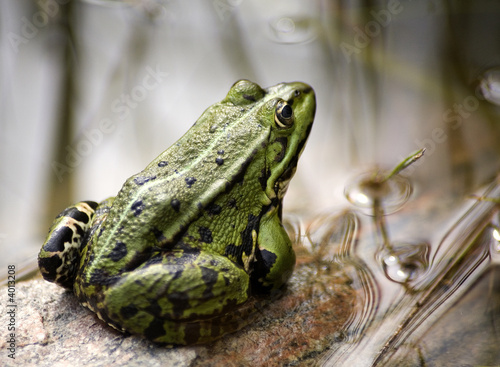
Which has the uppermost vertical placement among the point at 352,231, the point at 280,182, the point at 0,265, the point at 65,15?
the point at 65,15

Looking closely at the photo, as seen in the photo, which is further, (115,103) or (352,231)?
(115,103)

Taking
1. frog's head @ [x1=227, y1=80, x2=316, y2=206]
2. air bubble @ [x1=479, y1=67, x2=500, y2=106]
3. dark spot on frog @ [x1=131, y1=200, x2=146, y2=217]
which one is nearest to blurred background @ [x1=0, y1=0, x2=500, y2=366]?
air bubble @ [x1=479, y1=67, x2=500, y2=106]

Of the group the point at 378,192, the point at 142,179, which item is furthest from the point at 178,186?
the point at 378,192

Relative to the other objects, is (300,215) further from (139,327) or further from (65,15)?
(65,15)

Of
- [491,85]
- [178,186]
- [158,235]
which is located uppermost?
[491,85]

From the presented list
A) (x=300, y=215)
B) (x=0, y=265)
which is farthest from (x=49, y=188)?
(x=300, y=215)

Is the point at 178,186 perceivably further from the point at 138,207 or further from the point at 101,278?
the point at 101,278

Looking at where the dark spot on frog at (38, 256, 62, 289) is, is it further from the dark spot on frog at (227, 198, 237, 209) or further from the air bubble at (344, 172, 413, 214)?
the air bubble at (344, 172, 413, 214)
